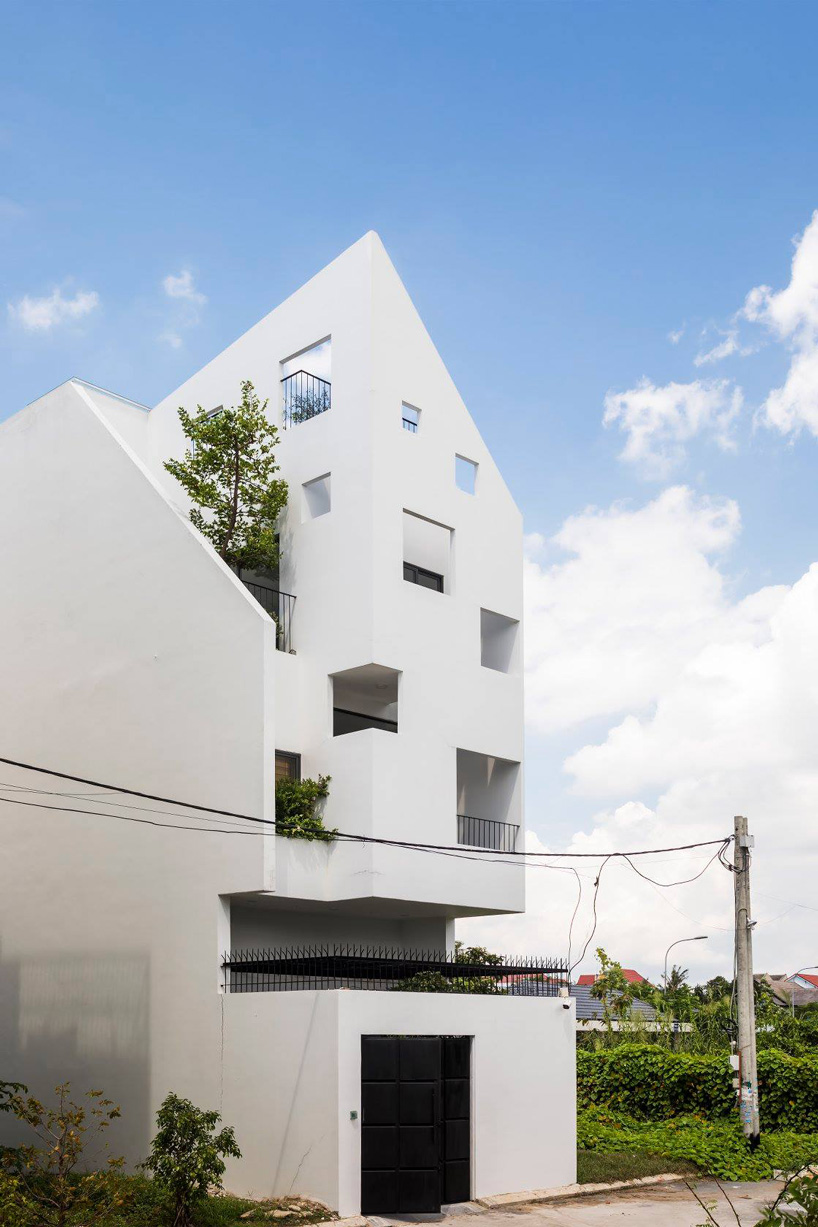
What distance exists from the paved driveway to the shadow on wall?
5.47 m

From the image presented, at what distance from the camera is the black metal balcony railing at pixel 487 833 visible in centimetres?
2183

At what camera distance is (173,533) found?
778 inches

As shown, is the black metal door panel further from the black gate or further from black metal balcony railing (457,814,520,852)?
black metal balcony railing (457,814,520,852)

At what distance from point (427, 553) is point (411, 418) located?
252 cm

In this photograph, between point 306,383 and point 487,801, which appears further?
point 487,801

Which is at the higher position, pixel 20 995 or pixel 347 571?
pixel 347 571

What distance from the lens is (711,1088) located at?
2238cm

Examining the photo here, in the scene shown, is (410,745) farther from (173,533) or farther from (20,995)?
(20,995)

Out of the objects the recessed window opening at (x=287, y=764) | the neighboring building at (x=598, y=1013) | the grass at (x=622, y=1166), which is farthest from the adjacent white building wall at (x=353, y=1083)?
the recessed window opening at (x=287, y=764)

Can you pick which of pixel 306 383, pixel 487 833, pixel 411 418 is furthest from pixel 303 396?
pixel 487 833

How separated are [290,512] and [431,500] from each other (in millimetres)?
2623

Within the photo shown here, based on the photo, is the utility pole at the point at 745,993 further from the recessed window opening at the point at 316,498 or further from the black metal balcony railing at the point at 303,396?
the black metal balcony railing at the point at 303,396

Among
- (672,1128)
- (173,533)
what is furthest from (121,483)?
(672,1128)

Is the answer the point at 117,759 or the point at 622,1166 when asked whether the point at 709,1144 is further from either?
the point at 117,759
